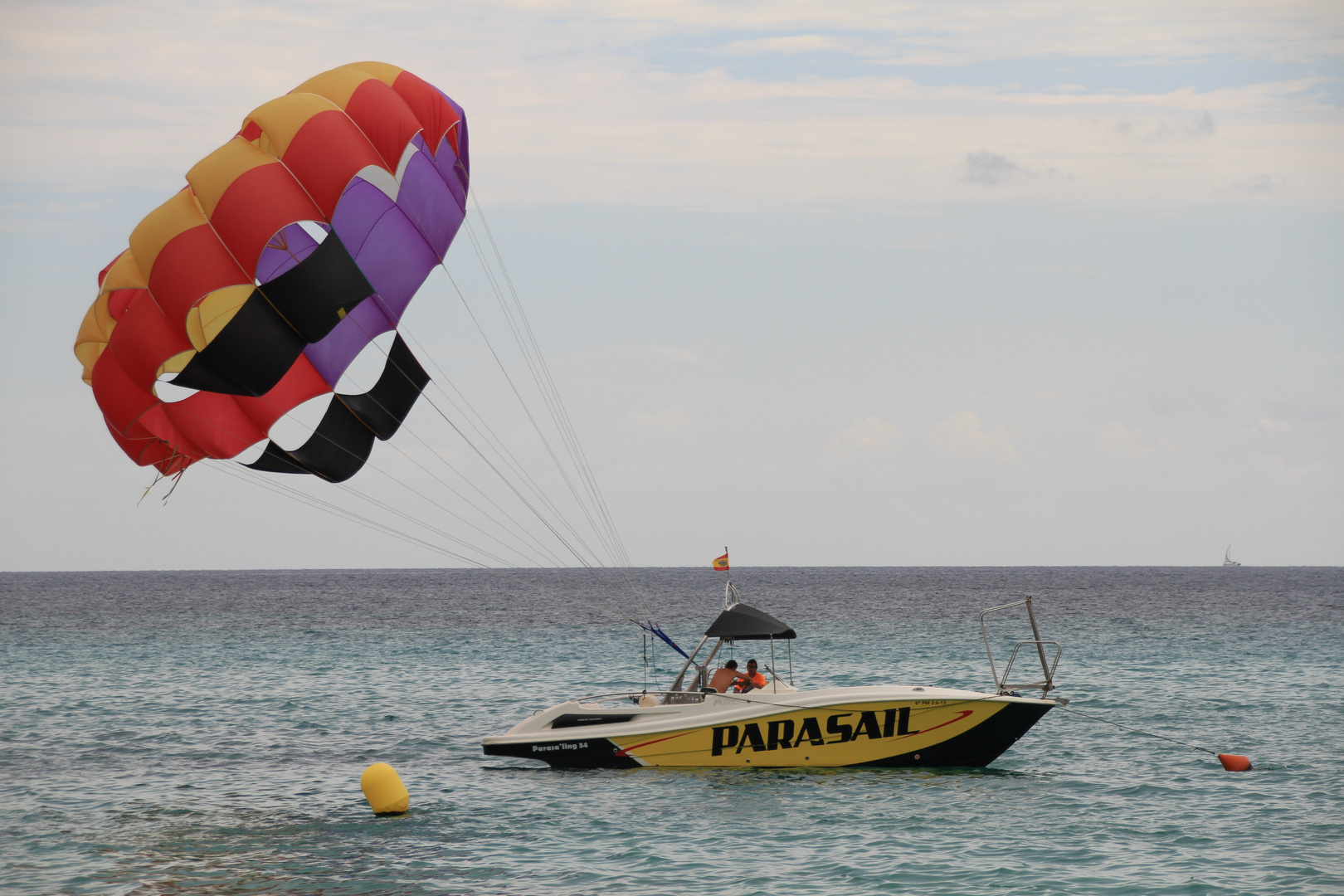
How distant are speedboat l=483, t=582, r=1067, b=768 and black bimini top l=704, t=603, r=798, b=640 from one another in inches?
0.7

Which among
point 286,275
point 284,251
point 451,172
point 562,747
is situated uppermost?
point 451,172

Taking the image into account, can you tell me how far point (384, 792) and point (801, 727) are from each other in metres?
5.53

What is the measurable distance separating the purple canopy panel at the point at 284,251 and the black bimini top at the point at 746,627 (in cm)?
745

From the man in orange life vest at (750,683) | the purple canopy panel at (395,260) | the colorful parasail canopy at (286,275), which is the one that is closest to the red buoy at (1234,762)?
the man in orange life vest at (750,683)

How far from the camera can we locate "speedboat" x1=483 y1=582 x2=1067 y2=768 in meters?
15.4

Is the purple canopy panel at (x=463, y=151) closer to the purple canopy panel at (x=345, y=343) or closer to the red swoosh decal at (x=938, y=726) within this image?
the purple canopy panel at (x=345, y=343)

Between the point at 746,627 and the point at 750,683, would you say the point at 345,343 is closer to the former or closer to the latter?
the point at 746,627

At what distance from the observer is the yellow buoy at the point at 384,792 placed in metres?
14.0

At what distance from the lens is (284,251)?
581 inches

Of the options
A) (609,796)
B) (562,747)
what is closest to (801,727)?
(609,796)

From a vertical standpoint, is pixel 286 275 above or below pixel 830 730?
above

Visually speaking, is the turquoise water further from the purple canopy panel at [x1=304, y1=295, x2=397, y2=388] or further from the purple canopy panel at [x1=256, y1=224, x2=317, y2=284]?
the purple canopy panel at [x1=256, y1=224, x2=317, y2=284]

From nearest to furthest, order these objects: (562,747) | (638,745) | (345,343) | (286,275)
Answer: (286,275) < (345,343) < (638,745) < (562,747)

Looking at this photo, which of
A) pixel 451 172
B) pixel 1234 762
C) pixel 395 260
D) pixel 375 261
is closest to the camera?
pixel 375 261
